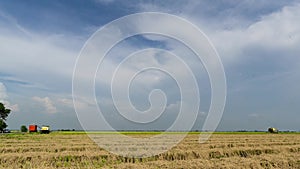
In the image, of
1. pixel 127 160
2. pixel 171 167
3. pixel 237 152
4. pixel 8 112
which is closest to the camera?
pixel 171 167

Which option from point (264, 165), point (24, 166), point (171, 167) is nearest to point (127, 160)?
point (171, 167)

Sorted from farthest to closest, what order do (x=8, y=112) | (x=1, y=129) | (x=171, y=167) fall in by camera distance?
(x=8, y=112) → (x=1, y=129) → (x=171, y=167)

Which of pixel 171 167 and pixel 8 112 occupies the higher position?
pixel 8 112

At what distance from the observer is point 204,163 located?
13922 mm

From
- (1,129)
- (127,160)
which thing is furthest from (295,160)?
(1,129)

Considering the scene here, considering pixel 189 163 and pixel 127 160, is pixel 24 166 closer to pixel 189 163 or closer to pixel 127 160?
pixel 127 160

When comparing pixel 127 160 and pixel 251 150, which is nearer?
pixel 127 160

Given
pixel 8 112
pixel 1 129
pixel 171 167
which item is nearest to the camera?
pixel 171 167

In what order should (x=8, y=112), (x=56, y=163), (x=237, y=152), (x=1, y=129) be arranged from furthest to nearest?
(x=8, y=112) → (x=1, y=129) → (x=237, y=152) → (x=56, y=163)

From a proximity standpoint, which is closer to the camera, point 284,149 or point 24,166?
point 24,166

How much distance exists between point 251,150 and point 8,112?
243ft

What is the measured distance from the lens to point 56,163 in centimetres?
1544

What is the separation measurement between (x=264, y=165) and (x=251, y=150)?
725 cm

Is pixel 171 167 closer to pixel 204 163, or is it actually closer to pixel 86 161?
pixel 204 163
